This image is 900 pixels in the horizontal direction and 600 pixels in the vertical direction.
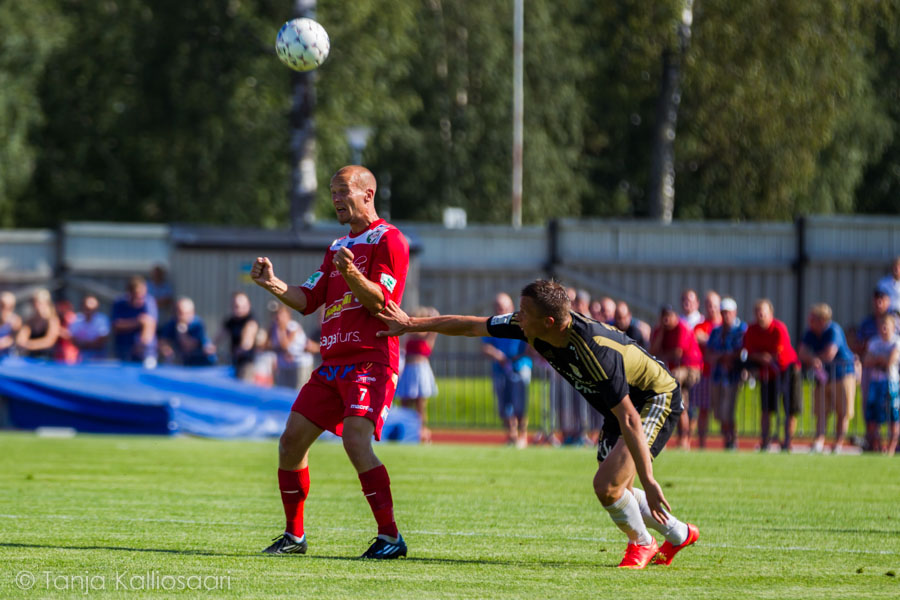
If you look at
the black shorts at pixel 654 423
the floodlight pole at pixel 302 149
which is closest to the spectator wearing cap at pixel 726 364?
the black shorts at pixel 654 423

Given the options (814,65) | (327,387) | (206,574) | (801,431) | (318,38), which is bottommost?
(801,431)

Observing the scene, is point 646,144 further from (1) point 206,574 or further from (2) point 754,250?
(1) point 206,574

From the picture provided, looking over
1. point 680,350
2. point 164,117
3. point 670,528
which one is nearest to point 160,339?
point 680,350

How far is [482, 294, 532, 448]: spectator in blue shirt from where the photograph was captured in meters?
17.0

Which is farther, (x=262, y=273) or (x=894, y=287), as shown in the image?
(x=894, y=287)

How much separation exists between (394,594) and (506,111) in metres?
32.4

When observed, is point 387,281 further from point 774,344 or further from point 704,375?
point 704,375

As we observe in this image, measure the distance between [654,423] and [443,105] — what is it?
30838mm

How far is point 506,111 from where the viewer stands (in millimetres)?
37438

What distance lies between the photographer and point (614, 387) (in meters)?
6.43

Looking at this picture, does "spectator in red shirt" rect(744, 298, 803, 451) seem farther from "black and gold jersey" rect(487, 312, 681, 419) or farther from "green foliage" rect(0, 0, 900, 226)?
"green foliage" rect(0, 0, 900, 226)

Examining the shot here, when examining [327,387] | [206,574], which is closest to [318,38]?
[327,387]

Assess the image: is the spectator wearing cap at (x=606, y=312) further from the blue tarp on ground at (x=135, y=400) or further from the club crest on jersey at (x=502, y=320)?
the club crest on jersey at (x=502, y=320)

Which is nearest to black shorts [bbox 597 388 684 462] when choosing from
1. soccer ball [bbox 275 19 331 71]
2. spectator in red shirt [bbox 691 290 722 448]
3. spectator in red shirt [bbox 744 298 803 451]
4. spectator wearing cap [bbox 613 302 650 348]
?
soccer ball [bbox 275 19 331 71]
